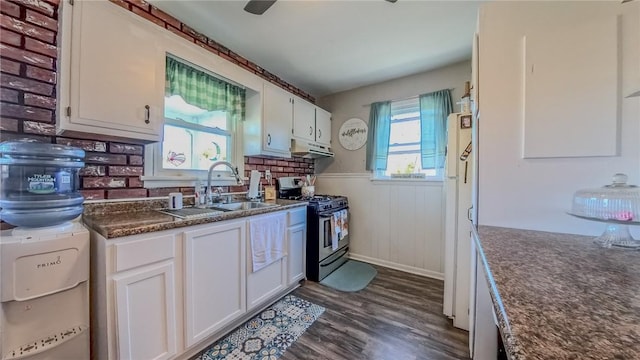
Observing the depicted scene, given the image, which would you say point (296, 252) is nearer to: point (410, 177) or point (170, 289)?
point (170, 289)

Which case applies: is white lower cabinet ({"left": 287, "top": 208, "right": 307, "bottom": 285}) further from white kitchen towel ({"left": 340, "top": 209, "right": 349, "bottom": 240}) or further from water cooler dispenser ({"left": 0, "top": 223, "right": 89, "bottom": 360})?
water cooler dispenser ({"left": 0, "top": 223, "right": 89, "bottom": 360})

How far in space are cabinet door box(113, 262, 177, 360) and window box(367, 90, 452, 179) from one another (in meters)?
2.50

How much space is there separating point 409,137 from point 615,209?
2.29 meters

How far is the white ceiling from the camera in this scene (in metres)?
1.75

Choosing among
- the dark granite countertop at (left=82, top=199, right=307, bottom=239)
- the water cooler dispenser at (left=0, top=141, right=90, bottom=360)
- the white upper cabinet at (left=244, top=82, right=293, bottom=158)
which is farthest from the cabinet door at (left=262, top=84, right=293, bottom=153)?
the water cooler dispenser at (left=0, top=141, right=90, bottom=360)

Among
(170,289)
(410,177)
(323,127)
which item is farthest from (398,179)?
(170,289)

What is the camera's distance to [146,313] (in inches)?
49.9

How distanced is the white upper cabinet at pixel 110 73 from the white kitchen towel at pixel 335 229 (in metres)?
1.89

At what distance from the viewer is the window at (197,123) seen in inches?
75.6

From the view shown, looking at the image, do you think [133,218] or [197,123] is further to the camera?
[197,123]

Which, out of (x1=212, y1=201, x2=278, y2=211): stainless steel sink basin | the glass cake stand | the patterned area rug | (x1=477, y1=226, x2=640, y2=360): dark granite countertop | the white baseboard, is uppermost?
the glass cake stand

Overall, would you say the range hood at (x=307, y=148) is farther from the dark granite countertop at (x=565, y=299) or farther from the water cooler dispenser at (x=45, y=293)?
the dark granite countertop at (x=565, y=299)

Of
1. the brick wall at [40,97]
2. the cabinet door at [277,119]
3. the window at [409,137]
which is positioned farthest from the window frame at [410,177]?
the brick wall at [40,97]

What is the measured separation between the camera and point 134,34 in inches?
58.3
